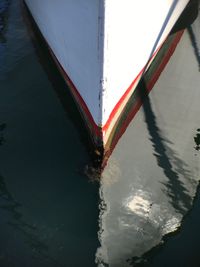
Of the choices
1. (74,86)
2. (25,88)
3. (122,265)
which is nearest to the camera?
(122,265)

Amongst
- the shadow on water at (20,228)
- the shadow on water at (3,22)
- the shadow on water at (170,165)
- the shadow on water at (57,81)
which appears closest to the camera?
the shadow on water at (20,228)

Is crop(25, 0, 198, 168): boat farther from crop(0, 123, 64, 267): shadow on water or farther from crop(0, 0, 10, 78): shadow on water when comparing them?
crop(0, 0, 10, 78): shadow on water

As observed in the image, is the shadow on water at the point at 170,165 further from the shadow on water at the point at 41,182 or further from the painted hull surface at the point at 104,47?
the shadow on water at the point at 41,182

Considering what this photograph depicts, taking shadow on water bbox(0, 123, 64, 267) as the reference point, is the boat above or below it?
above

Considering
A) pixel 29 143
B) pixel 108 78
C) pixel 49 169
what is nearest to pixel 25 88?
pixel 29 143

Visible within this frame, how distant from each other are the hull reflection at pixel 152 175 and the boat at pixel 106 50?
1.08 ft

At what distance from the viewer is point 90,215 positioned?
6719 mm

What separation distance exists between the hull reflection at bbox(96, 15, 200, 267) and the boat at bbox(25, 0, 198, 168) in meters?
0.33

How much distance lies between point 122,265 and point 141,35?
3.71 m

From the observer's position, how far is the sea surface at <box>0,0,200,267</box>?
20.5 ft

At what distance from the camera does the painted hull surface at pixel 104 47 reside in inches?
242

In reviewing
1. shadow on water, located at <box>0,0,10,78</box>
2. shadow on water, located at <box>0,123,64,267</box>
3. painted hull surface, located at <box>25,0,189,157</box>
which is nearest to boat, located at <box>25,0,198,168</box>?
painted hull surface, located at <box>25,0,189,157</box>

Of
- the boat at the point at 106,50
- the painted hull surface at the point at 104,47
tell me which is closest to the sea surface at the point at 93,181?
the boat at the point at 106,50

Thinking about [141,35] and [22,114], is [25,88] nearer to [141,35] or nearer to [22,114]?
[22,114]
